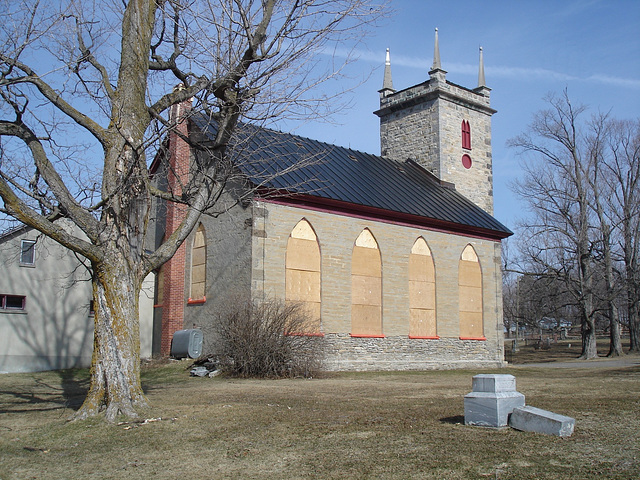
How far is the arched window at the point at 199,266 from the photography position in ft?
70.7

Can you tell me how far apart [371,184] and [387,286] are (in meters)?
4.12

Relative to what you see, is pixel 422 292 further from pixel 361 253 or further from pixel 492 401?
pixel 492 401

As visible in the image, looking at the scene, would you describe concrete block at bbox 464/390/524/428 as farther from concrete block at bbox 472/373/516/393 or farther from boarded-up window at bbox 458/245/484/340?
boarded-up window at bbox 458/245/484/340

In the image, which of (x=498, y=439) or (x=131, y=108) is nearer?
(x=498, y=439)

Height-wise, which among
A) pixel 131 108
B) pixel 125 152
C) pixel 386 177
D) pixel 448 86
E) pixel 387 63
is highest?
pixel 387 63

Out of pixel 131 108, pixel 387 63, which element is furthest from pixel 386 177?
pixel 131 108

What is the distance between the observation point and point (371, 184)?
2439 cm

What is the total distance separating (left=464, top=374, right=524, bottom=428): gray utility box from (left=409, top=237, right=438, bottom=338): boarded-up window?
15.6 meters

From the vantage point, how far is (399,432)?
778 cm

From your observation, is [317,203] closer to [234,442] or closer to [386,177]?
[386,177]

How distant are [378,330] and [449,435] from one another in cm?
1503

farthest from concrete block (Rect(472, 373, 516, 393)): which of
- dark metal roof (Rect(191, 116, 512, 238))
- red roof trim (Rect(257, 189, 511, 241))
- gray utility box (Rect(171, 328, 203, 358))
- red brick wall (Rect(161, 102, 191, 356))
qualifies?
red brick wall (Rect(161, 102, 191, 356))

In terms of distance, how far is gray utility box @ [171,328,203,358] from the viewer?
19.5 metres

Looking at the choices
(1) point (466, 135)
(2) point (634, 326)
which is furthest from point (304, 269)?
(2) point (634, 326)
